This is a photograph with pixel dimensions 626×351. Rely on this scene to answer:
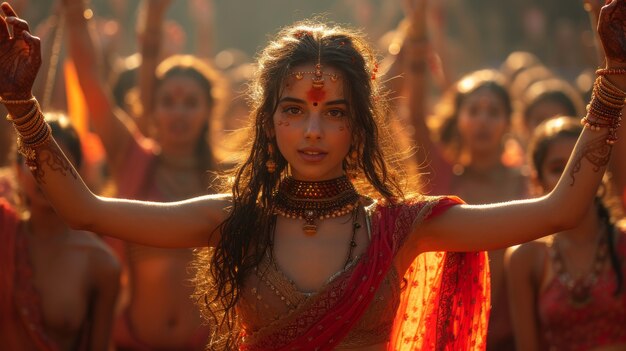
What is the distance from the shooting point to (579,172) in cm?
347

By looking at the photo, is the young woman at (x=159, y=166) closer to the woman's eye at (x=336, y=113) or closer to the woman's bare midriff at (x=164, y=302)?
the woman's bare midriff at (x=164, y=302)

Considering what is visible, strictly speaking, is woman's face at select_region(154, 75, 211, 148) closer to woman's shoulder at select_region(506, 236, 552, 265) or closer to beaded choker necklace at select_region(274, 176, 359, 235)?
woman's shoulder at select_region(506, 236, 552, 265)

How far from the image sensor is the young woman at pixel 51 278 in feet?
16.4

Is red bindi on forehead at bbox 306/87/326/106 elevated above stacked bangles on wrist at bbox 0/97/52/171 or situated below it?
above

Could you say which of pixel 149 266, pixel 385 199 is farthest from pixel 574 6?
pixel 385 199

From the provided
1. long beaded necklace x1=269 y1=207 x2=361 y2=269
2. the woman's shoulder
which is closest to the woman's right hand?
long beaded necklace x1=269 y1=207 x2=361 y2=269

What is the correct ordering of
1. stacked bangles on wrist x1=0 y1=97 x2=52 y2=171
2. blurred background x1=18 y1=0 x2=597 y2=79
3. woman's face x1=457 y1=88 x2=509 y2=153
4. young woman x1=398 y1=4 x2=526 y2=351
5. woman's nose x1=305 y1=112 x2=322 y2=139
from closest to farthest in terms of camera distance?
stacked bangles on wrist x1=0 y1=97 x2=52 y2=171
woman's nose x1=305 y1=112 x2=322 y2=139
young woman x1=398 y1=4 x2=526 y2=351
woman's face x1=457 y1=88 x2=509 y2=153
blurred background x1=18 y1=0 x2=597 y2=79

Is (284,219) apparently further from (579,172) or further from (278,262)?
(579,172)

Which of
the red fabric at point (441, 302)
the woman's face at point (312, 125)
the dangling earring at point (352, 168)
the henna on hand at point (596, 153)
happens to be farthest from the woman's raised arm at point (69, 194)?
the henna on hand at point (596, 153)

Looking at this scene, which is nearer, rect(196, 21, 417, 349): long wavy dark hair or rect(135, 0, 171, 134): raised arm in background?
rect(196, 21, 417, 349): long wavy dark hair

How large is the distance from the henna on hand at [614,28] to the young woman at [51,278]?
8.27 feet

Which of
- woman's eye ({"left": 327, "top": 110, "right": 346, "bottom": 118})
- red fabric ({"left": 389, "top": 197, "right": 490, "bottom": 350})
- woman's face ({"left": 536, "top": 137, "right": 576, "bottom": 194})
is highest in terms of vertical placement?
woman's eye ({"left": 327, "top": 110, "right": 346, "bottom": 118})

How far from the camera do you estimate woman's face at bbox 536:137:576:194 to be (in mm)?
5289

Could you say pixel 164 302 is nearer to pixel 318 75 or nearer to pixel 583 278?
pixel 583 278
